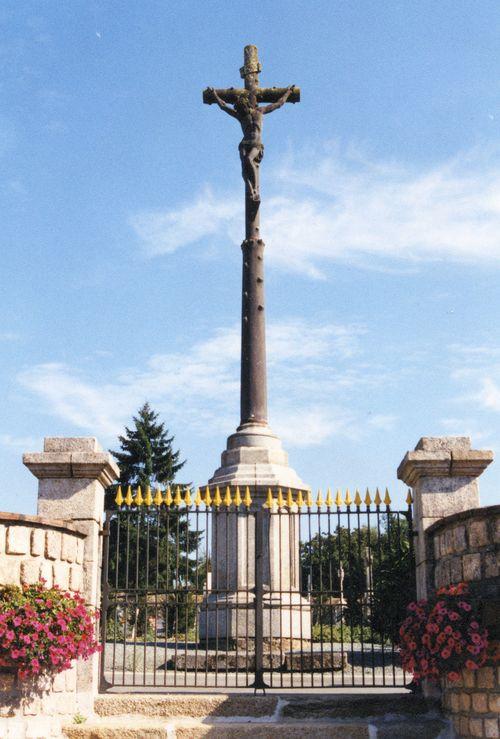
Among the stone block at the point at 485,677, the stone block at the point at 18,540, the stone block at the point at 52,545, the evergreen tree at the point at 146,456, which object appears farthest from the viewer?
the evergreen tree at the point at 146,456

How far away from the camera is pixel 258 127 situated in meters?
15.4

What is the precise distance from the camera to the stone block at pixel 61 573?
7977 millimetres

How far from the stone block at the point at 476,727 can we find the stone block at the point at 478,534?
1457 millimetres

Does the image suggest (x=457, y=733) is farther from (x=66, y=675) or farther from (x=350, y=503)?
(x=66, y=675)

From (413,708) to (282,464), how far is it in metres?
5.30

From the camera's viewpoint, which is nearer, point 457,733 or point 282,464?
point 457,733

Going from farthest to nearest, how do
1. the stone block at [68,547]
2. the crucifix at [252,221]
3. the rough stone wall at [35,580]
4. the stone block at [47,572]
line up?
1. the crucifix at [252,221]
2. the stone block at [68,547]
3. the stone block at [47,572]
4. the rough stone wall at [35,580]

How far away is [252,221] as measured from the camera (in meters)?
14.9

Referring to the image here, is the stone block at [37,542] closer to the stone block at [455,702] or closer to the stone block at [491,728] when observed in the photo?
the stone block at [455,702]

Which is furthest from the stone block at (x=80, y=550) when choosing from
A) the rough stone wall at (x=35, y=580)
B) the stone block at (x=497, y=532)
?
the stone block at (x=497, y=532)

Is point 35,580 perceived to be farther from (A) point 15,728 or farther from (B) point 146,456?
(B) point 146,456

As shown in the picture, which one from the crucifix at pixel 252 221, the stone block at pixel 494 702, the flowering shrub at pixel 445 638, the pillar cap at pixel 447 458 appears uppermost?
the crucifix at pixel 252 221

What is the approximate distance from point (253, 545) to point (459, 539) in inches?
193

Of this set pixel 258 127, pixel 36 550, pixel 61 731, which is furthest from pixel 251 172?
pixel 61 731
